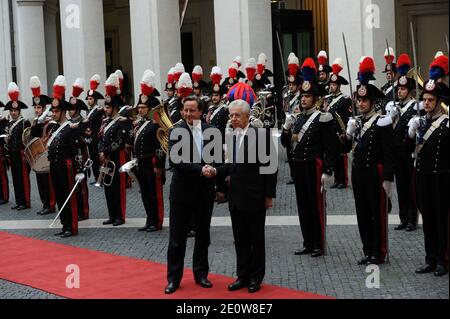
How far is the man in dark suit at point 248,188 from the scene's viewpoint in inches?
335

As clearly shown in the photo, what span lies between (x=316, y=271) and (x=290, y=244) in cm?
155

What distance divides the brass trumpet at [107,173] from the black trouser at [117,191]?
4 cm

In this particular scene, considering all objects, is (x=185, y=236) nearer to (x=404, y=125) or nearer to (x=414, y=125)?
(x=414, y=125)

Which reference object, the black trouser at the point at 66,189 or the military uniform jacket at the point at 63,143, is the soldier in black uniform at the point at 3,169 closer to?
the military uniform jacket at the point at 63,143

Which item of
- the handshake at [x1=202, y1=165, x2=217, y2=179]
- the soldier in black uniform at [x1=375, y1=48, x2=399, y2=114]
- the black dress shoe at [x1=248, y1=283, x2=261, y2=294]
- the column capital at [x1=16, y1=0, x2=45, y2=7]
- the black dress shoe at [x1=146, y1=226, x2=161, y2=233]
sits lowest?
the black dress shoe at [x1=248, y1=283, x2=261, y2=294]

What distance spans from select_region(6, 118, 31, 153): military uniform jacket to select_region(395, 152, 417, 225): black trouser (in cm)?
666

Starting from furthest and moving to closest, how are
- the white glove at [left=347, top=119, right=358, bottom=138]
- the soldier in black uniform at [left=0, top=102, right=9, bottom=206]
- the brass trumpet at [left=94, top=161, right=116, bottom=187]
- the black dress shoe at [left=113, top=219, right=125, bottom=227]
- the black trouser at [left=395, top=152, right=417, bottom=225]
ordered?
the soldier in black uniform at [left=0, top=102, right=9, bottom=206]
the black dress shoe at [left=113, top=219, right=125, bottom=227]
the brass trumpet at [left=94, top=161, right=116, bottom=187]
the black trouser at [left=395, top=152, right=417, bottom=225]
the white glove at [left=347, top=119, right=358, bottom=138]

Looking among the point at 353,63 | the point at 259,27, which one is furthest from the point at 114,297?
the point at 259,27

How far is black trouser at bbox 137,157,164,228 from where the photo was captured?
482 inches

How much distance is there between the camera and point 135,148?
1229cm

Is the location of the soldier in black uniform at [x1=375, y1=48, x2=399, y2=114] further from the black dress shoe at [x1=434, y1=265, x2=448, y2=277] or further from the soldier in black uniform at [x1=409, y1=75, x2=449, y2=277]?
the black dress shoe at [x1=434, y1=265, x2=448, y2=277]

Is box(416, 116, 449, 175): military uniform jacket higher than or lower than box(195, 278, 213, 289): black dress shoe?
higher

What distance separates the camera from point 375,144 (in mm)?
9398

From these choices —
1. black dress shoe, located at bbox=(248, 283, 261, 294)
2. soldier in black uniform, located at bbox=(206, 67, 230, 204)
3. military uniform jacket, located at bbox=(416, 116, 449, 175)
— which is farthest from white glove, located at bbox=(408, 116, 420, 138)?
soldier in black uniform, located at bbox=(206, 67, 230, 204)
